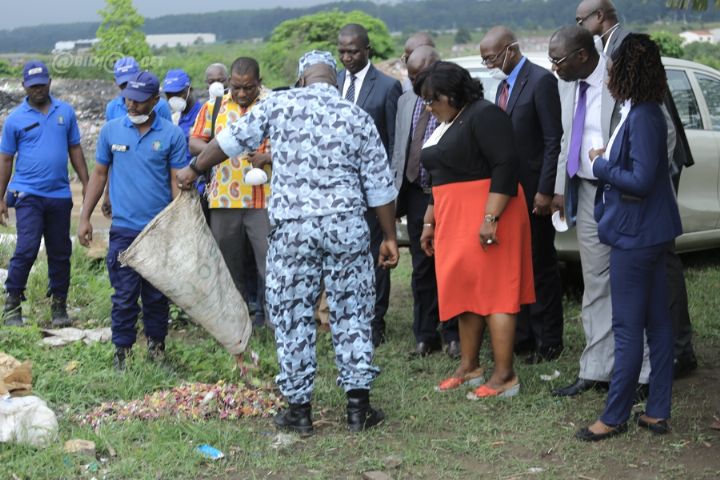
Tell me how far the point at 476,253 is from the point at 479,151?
0.54m

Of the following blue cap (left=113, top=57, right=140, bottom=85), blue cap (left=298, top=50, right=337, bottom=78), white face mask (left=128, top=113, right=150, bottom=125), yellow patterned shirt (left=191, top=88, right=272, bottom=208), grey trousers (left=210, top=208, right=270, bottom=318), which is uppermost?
blue cap (left=298, top=50, right=337, bottom=78)

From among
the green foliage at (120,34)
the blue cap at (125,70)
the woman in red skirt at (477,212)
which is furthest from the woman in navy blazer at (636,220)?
the green foliage at (120,34)

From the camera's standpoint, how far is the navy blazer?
4.89 m

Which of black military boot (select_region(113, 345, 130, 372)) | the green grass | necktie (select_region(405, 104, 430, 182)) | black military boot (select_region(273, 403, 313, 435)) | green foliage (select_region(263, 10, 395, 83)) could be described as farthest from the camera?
green foliage (select_region(263, 10, 395, 83))

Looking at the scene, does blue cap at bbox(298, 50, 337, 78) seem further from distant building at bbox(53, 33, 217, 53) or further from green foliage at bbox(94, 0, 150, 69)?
distant building at bbox(53, 33, 217, 53)

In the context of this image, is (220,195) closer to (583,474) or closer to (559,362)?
(559,362)

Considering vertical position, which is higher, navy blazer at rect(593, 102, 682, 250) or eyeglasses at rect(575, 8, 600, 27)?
eyeglasses at rect(575, 8, 600, 27)

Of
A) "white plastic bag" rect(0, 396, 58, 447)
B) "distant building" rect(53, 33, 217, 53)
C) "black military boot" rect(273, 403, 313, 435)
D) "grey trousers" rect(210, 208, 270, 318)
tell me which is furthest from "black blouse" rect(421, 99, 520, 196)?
"distant building" rect(53, 33, 217, 53)

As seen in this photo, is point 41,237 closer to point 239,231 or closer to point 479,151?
point 239,231

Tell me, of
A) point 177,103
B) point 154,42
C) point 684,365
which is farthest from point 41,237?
point 154,42

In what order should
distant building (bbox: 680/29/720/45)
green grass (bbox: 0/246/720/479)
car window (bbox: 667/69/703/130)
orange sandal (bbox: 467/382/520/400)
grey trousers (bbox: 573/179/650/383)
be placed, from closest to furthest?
green grass (bbox: 0/246/720/479)
grey trousers (bbox: 573/179/650/383)
orange sandal (bbox: 467/382/520/400)
car window (bbox: 667/69/703/130)
distant building (bbox: 680/29/720/45)

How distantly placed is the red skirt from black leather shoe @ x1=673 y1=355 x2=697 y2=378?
112cm

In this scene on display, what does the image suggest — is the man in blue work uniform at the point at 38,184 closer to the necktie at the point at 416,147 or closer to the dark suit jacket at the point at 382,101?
the dark suit jacket at the point at 382,101

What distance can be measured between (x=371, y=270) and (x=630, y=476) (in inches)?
61.9
